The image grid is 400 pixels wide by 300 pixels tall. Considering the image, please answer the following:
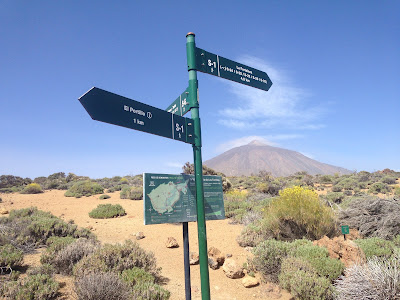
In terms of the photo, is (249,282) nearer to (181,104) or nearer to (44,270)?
(44,270)

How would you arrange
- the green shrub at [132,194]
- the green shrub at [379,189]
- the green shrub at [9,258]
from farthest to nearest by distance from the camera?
the green shrub at [379,189], the green shrub at [132,194], the green shrub at [9,258]

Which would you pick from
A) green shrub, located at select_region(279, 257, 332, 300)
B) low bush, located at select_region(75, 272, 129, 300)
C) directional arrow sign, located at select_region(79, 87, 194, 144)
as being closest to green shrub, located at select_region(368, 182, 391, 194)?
green shrub, located at select_region(279, 257, 332, 300)

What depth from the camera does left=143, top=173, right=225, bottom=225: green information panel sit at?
2.64 m

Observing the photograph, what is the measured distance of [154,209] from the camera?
104 inches

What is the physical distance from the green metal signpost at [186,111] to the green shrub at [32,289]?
286 centimetres

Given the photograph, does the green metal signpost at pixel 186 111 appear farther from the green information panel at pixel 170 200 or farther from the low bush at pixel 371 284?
the low bush at pixel 371 284

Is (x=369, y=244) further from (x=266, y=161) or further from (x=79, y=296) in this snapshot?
(x=266, y=161)

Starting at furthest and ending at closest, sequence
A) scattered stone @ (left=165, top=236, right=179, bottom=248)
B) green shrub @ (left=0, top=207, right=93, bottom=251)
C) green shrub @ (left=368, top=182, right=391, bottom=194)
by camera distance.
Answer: green shrub @ (left=368, top=182, right=391, bottom=194)
scattered stone @ (left=165, top=236, right=179, bottom=248)
green shrub @ (left=0, top=207, right=93, bottom=251)

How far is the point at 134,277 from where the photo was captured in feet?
16.2

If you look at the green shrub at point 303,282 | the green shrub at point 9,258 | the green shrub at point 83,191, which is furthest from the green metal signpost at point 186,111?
the green shrub at point 83,191

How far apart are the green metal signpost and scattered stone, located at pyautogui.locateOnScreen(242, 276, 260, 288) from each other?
344cm

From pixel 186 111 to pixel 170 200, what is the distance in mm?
997

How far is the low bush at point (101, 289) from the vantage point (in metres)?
3.95

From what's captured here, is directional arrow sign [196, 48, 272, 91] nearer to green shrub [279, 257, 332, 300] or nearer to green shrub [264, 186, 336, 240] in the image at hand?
green shrub [279, 257, 332, 300]
